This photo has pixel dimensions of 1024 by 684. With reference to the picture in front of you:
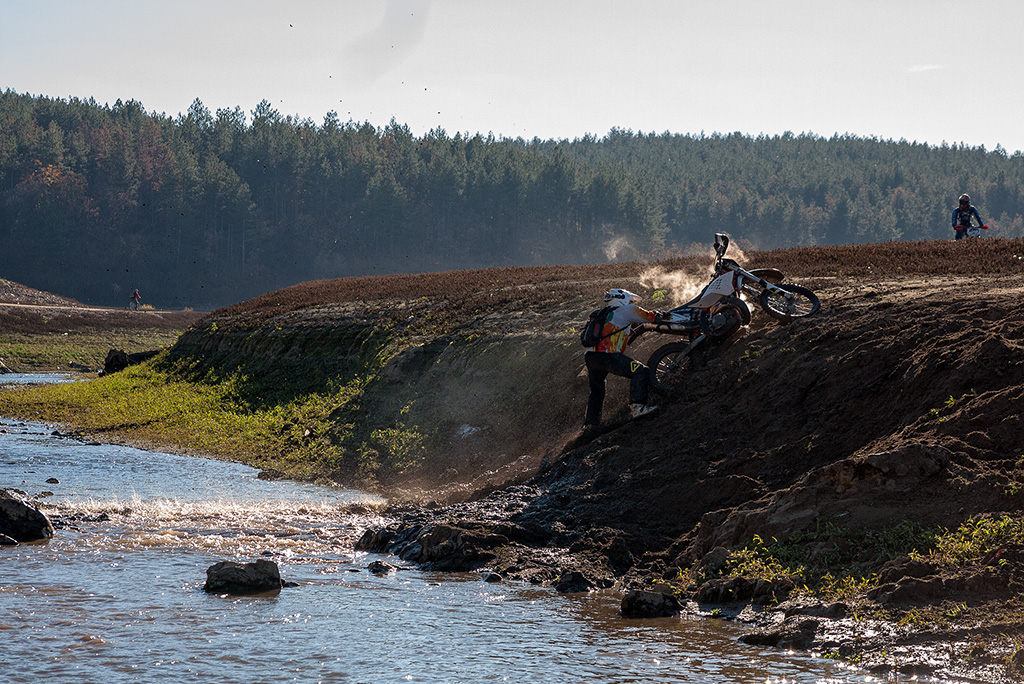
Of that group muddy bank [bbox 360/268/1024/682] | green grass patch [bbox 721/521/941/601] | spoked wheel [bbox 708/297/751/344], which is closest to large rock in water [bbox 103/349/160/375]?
muddy bank [bbox 360/268/1024/682]

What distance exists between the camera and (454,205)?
135m

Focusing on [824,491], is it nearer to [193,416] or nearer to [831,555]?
[831,555]

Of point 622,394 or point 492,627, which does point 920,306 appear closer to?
point 622,394

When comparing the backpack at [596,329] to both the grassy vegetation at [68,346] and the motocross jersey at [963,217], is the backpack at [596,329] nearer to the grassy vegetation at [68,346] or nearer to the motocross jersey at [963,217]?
the motocross jersey at [963,217]

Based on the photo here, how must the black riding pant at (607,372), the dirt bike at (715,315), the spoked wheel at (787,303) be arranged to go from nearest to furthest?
the black riding pant at (607,372) < the dirt bike at (715,315) < the spoked wheel at (787,303)

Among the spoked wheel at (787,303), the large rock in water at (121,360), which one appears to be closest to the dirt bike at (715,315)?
the spoked wheel at (787,303)

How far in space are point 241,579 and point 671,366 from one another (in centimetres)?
755

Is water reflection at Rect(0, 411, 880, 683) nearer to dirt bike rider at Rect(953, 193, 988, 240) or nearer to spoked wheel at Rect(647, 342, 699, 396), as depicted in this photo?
spoked wheel at Rect(647, 342, 699, 396)

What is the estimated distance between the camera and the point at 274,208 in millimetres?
132000

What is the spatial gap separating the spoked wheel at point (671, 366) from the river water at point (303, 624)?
15.8 feet

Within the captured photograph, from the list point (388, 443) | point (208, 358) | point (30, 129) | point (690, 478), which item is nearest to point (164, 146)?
point (30, 129)

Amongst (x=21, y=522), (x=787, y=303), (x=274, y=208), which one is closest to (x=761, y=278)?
(x=787, y=303)

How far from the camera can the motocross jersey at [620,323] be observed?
1504 cm

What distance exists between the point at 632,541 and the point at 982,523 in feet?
13.1
